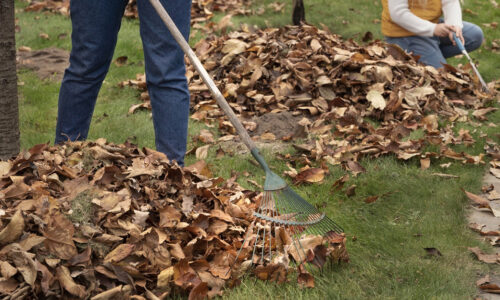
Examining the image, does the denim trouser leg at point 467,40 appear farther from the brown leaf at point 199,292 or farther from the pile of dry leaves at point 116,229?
the brown leaf at point 199,292

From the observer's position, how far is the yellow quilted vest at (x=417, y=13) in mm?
6012

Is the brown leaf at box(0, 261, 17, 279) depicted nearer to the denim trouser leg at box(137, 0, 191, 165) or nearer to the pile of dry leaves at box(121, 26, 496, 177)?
the denim trouser leg at box(137, 0, 191, 165)

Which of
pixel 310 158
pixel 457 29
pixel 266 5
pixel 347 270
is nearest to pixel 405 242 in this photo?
pixel 347 270

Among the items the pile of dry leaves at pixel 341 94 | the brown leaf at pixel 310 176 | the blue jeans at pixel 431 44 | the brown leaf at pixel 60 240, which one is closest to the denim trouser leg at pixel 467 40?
the blue jeans at pixel 431 44

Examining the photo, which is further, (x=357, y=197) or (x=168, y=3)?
(x=357, y=197)

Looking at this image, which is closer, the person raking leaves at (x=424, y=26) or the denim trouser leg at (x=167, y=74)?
the denim trouser leg at (x=167, y=74)

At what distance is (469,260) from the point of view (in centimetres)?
282

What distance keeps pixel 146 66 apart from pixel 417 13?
3.77 metres

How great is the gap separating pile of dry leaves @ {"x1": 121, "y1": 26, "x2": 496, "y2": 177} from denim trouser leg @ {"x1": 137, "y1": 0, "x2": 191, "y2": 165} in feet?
3.84

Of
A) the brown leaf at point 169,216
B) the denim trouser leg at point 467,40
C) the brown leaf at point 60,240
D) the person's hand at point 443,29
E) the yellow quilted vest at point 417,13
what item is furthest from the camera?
the denim trouser leg at point 467,40

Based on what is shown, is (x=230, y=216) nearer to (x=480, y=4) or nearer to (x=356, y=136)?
(x=356, y=136)

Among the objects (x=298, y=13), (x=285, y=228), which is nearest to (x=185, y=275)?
(x=285, y=228)

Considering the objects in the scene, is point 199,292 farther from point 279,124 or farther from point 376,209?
point 279,124

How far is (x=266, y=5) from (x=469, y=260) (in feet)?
20.2
